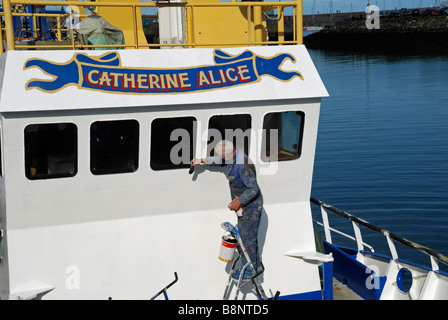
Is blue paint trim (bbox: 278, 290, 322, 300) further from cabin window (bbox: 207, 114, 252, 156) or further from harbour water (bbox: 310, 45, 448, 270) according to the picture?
harbour water (bbox: 310, 45, 448, 270)

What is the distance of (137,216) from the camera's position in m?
8.10

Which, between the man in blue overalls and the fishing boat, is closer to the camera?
the fishing boat

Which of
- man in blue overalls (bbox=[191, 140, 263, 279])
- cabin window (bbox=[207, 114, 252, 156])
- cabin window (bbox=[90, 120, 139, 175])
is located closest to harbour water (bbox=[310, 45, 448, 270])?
man in blue overalls (bbox=[191, 140, 263, 279])

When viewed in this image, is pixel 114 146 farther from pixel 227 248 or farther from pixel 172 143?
pixel 227 248

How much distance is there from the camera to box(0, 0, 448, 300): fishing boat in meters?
7.47

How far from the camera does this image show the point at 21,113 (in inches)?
283

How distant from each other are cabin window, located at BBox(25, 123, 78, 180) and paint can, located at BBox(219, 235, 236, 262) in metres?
2.17

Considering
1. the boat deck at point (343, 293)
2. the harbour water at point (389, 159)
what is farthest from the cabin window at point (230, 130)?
the harbour water at point (389, 159)

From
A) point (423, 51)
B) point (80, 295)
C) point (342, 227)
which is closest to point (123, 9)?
point (80, 295)

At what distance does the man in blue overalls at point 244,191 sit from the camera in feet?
25.5

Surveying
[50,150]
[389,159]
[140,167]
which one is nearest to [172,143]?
[140,167]

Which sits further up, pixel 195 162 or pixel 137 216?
pixel 195 162

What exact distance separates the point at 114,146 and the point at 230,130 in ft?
5.39

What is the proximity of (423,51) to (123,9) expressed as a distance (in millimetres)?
72228
